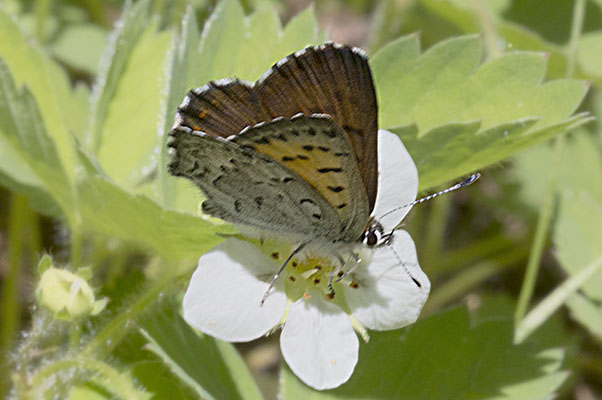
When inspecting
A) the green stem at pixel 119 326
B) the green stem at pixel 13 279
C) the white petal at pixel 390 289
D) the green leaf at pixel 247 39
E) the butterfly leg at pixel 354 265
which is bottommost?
the green stem at pixel 13 279

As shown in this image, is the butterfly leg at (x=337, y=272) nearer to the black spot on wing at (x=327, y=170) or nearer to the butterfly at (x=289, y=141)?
the butterfly at (x=289, y=141)

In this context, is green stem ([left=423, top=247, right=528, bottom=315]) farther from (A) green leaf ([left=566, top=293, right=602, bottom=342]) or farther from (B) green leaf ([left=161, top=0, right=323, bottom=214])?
(B) green leaf ([left=161, top=0, right=323, bottom=214])

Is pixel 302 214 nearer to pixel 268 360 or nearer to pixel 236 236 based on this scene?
pixel 236 236

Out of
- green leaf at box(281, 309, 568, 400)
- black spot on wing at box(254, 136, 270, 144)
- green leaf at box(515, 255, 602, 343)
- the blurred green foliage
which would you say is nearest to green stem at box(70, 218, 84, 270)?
the blurred green foliage

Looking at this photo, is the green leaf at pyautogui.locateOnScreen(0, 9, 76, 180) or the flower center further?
the green leaf at pyautogui.locateOnScreen(0, 9, 76, 180)

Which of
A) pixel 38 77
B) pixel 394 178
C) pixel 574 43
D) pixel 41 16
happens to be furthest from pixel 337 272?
pixel 41 16

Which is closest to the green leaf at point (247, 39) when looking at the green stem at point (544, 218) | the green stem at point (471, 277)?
the green stem at point (544, 218)
